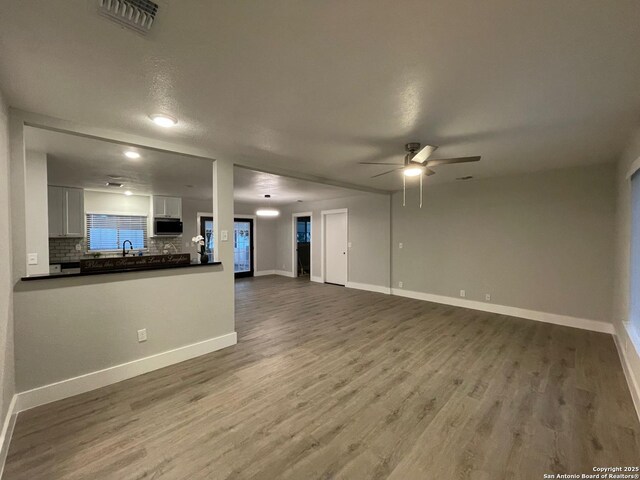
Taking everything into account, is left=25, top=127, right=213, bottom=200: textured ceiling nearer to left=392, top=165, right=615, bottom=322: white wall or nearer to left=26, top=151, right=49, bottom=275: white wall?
left=26, top=151, right=49, bottom=275: white wall

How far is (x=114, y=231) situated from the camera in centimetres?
634

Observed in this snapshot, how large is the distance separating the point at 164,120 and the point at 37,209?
2.30 metres

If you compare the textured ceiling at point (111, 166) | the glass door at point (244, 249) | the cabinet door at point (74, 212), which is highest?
the textured ceiling at point (111, 166)

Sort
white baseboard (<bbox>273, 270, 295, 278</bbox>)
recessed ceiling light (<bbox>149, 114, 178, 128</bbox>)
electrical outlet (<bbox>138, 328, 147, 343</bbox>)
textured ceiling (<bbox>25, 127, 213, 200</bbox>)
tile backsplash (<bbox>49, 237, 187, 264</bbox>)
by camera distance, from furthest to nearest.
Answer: white baseboard (<bbox>273, 270, 295, 278</bbox>)
tile backsplash (<bbox>49, 237, 187, 264</bbox>)
textured ceiling (<bbox>25, 127, 213, 200</bbox>)
electrical outlet (<bbox>138, 328, 147, 343</bbox>)
recessed ceiling light (<bbox>149, 114, 178, 128</bbox>)

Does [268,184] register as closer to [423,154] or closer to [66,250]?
[423,154]

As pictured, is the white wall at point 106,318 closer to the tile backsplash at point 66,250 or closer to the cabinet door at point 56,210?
the cabinet door at point 56,210

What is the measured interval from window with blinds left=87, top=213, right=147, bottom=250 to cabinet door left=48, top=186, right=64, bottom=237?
90cm

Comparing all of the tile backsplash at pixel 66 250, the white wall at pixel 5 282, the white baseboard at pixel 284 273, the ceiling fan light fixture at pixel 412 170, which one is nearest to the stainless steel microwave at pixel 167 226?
the tile backsplash at pixel 66 250

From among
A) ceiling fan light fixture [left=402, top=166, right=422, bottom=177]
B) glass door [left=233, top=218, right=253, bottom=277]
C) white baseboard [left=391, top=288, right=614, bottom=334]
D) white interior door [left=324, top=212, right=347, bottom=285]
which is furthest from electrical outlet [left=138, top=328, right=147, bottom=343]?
glass door [left=233, top=218, right=253, bottom=277]

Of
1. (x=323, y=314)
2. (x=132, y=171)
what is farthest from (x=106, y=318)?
(x=323, y=314)

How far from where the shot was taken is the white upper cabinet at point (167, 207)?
21.7 ft

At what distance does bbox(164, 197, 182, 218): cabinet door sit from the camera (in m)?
6.75

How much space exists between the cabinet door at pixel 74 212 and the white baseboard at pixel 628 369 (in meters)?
8.10

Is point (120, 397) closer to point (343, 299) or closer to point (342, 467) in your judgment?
point (342, 467)
